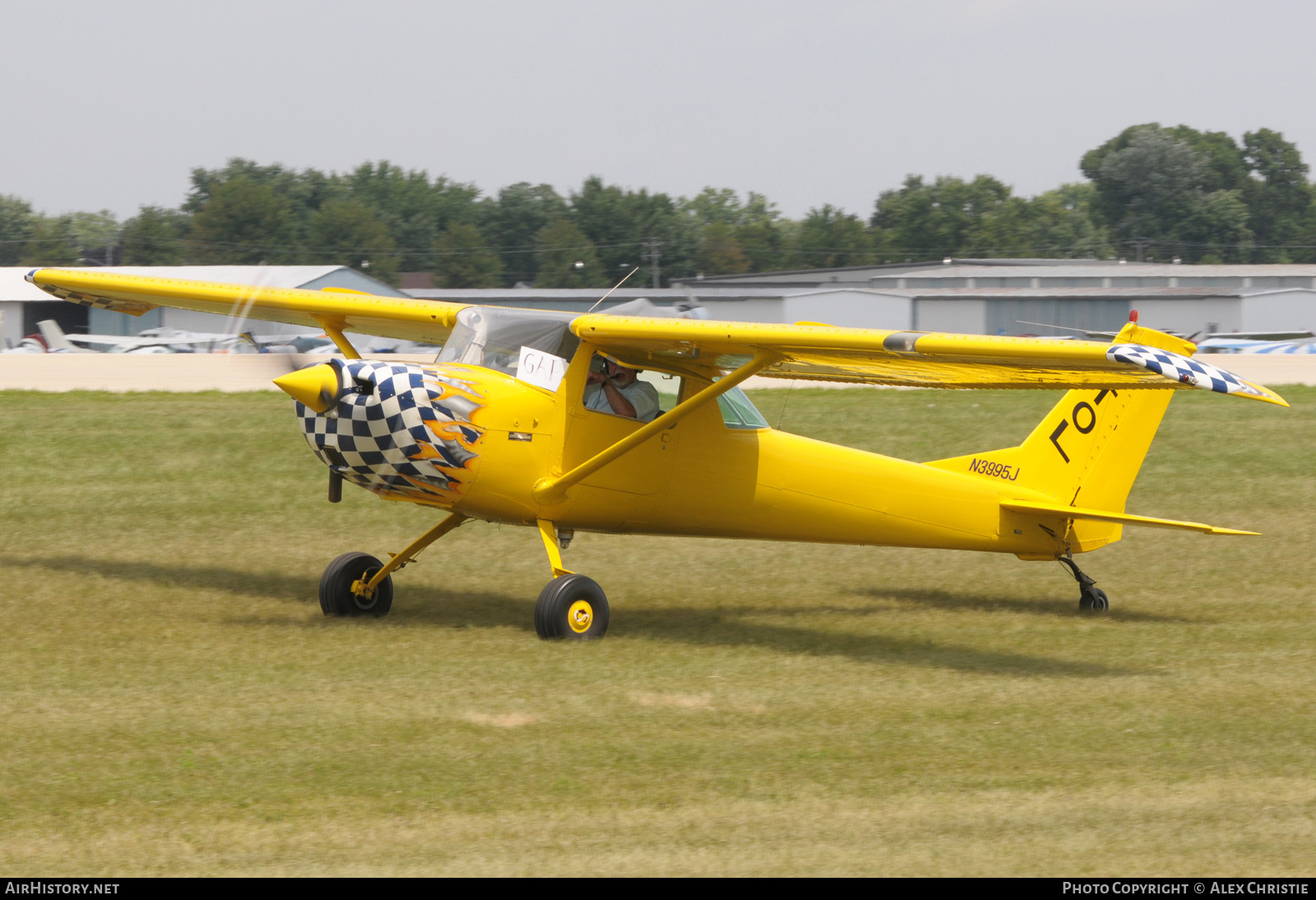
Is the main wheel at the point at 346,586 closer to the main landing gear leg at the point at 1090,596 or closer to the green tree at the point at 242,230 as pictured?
the main landing gear leg at the point at 1090,596

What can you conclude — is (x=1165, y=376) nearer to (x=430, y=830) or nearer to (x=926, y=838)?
(x=926, y=838)

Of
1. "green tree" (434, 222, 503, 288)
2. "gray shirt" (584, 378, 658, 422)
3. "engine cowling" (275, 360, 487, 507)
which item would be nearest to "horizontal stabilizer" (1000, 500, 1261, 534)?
"gray shirt" (584, 378, 658, 422)

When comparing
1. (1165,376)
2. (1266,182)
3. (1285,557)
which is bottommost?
(1285,557)

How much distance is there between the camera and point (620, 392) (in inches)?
438

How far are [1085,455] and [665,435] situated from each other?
4.26 metres

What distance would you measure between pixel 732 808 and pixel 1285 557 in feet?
36.3

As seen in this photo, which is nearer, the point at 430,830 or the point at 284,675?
the point at 430,830

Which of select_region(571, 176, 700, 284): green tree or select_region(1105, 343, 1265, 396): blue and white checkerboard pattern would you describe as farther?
select_region(571, 176, 700, 284): green tree

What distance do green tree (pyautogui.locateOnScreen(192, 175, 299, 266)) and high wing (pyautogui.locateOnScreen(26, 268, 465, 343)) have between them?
94434 millimetres

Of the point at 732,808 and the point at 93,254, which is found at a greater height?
the point at 93,254

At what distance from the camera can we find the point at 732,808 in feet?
21.0

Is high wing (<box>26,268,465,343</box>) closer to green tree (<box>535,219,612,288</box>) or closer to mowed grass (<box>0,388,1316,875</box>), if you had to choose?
mowed grass (<box>0,388,1316,875</box>)

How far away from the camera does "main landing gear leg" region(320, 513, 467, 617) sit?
11359mm

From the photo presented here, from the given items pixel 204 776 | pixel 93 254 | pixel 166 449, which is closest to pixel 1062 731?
pixel 204 776
